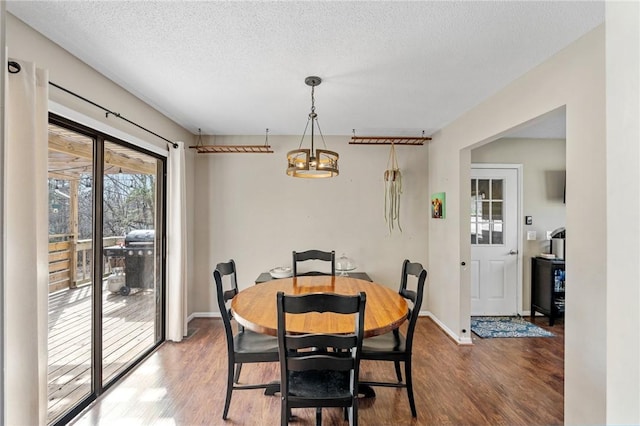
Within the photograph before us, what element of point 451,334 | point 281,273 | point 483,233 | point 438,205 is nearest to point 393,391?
point 451,334

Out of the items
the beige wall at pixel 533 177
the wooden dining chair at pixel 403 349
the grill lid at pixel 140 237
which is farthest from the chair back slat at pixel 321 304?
the beige wall at pixel 533 177

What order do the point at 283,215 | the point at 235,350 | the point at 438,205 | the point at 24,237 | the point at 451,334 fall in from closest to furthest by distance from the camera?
the point at 24,237 < the point at 235,350 < the point at 451,334 < the point at 438,205 < the point at 283,215

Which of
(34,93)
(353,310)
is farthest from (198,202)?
(353,310)

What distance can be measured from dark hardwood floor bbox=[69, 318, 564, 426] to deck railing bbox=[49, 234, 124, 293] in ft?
3.14

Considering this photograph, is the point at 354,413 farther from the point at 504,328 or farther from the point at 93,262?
the point at 504,328

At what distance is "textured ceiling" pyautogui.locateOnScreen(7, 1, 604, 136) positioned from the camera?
5.05ft

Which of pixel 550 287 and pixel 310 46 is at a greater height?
Answer: pixel 310 46

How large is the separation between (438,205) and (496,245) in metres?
1.15

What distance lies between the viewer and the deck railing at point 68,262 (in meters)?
1.98

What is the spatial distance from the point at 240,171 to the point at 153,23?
95.2 inches

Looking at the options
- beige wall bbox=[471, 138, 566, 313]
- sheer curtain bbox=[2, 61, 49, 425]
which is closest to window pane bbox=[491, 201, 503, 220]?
beige wall bbox=[471, 138, 566, 313]

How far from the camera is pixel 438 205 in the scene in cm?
374

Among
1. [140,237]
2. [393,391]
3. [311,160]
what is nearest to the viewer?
[311,160]

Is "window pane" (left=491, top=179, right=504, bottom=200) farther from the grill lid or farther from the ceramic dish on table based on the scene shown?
the grill lid
